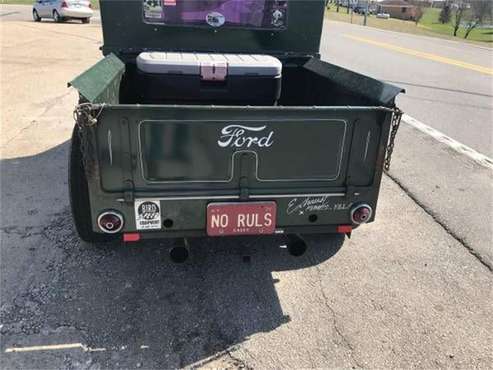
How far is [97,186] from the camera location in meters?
2.72

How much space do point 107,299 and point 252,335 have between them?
1.06m

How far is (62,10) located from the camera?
78.4ft

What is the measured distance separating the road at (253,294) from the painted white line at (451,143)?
46.1 inches

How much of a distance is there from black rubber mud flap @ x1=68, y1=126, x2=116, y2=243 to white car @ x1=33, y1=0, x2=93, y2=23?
2393 cm

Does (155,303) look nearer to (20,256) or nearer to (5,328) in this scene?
(5,328)

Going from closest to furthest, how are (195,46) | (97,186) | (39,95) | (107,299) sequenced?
(97,186), (107,299), (195,46), (39,95)

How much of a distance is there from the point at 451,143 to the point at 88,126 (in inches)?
229

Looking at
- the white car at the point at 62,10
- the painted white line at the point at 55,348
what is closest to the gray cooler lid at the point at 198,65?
the painted white line at the point at 55,348

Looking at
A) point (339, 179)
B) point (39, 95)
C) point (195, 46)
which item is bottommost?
point (39, 95)

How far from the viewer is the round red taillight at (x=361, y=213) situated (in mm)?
3053

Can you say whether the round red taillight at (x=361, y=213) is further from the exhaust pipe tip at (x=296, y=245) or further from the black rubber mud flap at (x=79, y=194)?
the black rubber mud flap at (x=79, y=194)

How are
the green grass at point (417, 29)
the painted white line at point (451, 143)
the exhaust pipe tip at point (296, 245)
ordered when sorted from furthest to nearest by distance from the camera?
the green grass at point (417, 29), the painted white line at point (451, 143), the exhaust pipe tip at point (296, 245)

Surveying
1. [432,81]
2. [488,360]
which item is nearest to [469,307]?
[488,360]

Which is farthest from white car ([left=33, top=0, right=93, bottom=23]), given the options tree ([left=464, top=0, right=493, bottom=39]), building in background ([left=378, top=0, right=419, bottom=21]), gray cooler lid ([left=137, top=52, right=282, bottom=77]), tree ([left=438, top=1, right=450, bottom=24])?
building in background ([left=378, top=0, right=419, bottom=21])
